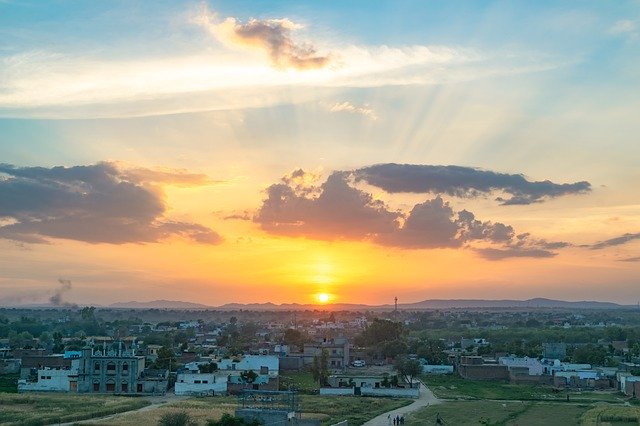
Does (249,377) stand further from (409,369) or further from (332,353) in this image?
(332,353)

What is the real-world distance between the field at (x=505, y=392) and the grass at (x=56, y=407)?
29.3 metres

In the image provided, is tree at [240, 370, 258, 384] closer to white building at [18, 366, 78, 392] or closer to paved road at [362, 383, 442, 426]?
paved road at [362, 383, 442, 426]

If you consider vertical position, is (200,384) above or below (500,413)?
above

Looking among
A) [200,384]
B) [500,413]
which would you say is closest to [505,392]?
[500,413]

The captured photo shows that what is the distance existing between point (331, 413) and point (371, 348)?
58214 mm

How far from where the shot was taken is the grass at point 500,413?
54.8 m

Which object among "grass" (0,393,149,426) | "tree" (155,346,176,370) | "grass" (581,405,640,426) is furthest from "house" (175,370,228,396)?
"grass" (581,405,640,426)

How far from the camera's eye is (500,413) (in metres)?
59.3

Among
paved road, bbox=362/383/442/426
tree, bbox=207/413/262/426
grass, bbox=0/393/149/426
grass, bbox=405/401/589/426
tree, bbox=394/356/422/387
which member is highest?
tree, bbox=394/356/422/387

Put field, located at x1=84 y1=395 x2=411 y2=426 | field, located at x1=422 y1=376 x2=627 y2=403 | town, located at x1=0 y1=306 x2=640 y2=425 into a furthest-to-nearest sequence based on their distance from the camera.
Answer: field, located at x1=422 y1=376 x2=627 y2=403, town, located at x1=0 y1=306 x2=640 y2=425, field, located at x1=84 y1=395 x2=411 y2=426

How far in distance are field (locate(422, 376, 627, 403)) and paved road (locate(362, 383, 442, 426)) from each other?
1.00 metres

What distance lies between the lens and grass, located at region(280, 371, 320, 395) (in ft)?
245

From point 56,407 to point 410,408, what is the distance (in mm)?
28065

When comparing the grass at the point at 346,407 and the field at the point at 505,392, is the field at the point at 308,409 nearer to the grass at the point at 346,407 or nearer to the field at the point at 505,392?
the grass at the point at 346,407
